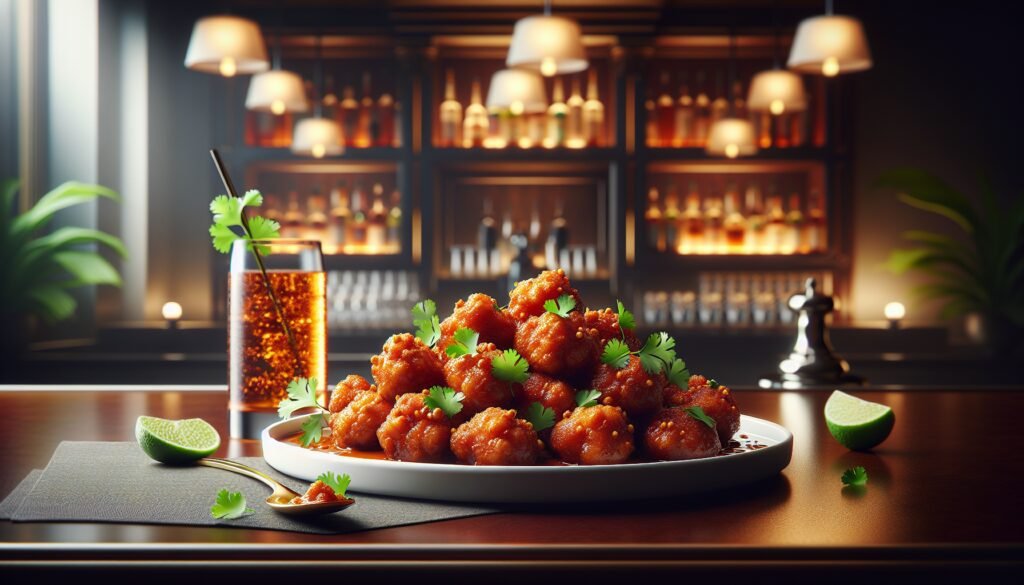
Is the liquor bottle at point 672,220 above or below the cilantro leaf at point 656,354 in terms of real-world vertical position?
above

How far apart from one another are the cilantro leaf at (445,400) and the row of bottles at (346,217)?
4.87 meters

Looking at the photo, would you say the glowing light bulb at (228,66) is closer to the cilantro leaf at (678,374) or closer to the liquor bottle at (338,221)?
the liquor bottle at (338,221)

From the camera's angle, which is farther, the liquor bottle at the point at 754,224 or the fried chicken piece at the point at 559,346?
the liquor bottle at the point at 754,224

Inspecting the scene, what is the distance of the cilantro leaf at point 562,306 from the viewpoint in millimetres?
935

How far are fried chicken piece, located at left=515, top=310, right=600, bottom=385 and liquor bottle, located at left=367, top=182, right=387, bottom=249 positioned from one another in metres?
4.85

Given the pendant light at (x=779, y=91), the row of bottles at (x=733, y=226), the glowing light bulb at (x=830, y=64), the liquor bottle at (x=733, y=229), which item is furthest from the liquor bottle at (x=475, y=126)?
the glowing light bulb at (x=830, y=64)

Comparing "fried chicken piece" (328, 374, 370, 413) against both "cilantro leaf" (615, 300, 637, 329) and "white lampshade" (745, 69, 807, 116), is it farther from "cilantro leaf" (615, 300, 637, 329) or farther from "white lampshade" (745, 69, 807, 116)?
"white lampshade" (745, 69, 807, 116)

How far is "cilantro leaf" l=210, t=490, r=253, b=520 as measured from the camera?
0.76 metres

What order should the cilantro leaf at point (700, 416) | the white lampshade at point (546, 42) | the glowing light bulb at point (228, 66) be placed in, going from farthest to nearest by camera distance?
1. the glowing light bulb at point (228, 66)
2. the white lampshade at point (546, 42)
3. the cilantro leaf at point (700, 416)

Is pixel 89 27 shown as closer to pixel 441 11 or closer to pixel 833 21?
pixel 441 11

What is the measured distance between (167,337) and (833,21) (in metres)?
3.25

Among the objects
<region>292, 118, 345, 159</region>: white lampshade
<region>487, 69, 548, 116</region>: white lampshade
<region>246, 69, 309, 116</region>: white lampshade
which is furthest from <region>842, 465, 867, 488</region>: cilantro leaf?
<region>292, 118, 345, 159</region>: white lampshade

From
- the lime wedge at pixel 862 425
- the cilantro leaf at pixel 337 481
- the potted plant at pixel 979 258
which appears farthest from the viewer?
the potted plant at pixel 979 258

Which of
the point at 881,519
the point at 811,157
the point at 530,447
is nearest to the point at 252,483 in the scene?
the point at 530,447
